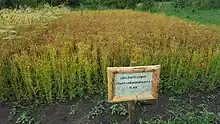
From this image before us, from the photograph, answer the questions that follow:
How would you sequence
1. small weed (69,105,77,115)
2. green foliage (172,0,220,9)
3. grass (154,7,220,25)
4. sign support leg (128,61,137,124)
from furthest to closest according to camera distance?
green foliage (172,0,220,9) → grass (154,7,220,25) → small weed (69,105,77,115) → sign support leg (128,61,137,124)

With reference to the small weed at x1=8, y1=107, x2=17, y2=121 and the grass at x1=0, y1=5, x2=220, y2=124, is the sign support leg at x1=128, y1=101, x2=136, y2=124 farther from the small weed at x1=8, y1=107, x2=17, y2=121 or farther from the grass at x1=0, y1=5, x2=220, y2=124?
the small weed at x1=8, y1=107, x2=17, y2=121

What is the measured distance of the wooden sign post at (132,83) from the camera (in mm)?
4266

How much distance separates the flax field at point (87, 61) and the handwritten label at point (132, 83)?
922 mm

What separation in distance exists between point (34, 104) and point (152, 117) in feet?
4.74

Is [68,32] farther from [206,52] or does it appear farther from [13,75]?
[206,52]

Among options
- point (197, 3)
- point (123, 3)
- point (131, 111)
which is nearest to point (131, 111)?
point (131, 111)

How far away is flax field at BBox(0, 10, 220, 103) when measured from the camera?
529cm

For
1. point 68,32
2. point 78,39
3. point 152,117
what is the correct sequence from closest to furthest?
point 152,117 → point 78,39 → point 68,32

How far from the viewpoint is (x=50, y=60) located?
541cm

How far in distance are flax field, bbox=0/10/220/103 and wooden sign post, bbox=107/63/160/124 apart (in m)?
0.91

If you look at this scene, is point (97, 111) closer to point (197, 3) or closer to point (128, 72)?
point (128, 72)

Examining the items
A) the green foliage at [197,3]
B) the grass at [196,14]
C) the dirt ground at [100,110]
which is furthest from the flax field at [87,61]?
the green foliage at [197,3]

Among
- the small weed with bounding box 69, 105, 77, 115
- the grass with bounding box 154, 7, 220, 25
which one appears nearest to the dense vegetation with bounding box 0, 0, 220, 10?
the grass with bounding box 154, 7, 220, 25

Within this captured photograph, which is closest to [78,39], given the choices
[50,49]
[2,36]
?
[50,49]
